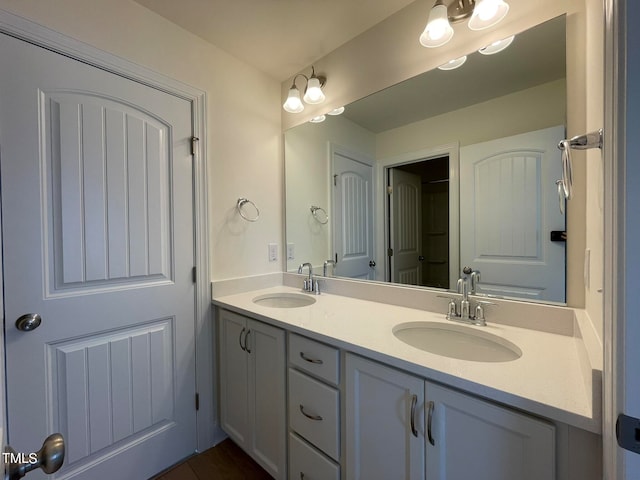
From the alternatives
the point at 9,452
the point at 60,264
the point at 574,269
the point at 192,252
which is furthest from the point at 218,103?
the point at 574,269

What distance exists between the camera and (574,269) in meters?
1.03

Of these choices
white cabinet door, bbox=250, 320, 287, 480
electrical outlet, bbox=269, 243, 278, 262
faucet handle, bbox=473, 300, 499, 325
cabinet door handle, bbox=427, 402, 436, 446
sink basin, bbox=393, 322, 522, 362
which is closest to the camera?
cabinet door handle, bbox=427, 402, 436, 446

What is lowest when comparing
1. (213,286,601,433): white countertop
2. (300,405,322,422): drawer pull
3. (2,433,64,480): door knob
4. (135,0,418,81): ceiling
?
(300,405,322,422): drawer pull

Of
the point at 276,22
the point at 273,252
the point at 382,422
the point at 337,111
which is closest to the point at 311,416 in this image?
the point at 382,422

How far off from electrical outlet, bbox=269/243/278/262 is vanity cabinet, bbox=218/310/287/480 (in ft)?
1.74

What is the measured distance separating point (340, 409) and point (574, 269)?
1006mm

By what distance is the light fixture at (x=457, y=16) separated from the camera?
109 centimetres

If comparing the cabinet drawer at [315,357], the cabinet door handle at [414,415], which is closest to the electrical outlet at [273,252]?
the cabinet drawer at [315,357]

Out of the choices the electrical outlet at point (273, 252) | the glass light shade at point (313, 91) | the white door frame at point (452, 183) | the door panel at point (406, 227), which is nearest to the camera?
the white door frame at point (452, 183)

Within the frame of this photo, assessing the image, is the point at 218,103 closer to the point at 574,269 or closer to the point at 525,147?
the point at 525,147

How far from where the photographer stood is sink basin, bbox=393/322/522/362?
3.33 ft

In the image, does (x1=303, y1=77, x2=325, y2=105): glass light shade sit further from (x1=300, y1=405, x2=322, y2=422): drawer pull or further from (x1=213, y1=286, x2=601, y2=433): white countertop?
(x1=300, y1=405, x2=322, y2=422): drawer pull

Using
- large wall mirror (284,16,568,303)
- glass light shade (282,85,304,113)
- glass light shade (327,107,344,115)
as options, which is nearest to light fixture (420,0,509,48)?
large wall mirror (284,16,568,303)

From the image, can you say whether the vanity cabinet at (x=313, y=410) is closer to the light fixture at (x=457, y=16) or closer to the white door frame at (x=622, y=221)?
the white door frame at (x=622, y=221)
